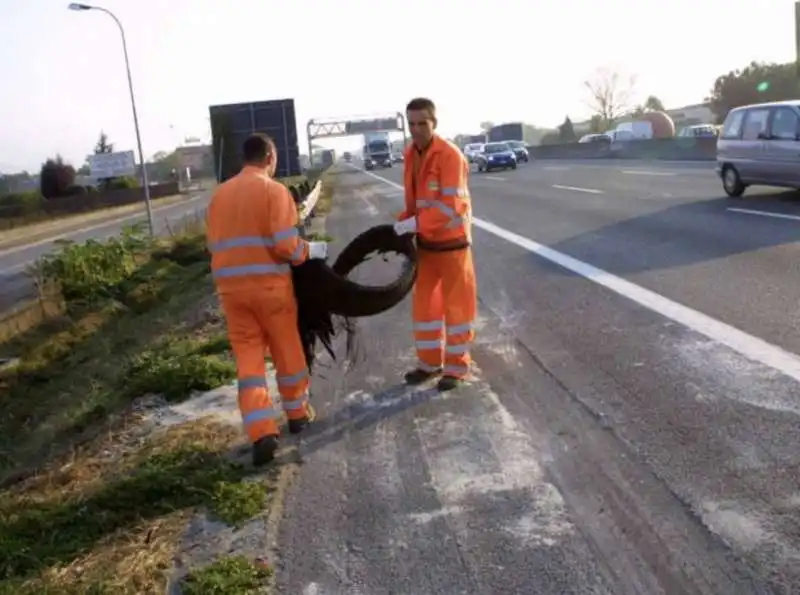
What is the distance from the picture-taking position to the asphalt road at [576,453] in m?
3.55

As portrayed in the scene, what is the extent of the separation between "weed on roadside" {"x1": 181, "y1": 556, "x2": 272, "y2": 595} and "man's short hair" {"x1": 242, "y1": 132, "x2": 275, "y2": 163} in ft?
8.14

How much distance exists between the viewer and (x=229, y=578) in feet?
11.8

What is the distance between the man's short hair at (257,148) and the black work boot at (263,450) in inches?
64.3

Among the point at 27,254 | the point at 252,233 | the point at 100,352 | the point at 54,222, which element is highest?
the point at 252,233

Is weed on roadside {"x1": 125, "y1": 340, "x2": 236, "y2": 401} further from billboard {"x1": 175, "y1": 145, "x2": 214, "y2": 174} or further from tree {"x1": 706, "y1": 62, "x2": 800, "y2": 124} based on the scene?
billboard {"x1": 175, "y1": 145, "x2": 214, "y2": 174}

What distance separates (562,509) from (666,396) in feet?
5.52

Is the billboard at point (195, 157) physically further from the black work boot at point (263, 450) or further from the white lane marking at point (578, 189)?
the black work boot at point (263, 450)

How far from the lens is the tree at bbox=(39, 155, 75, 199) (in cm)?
6212

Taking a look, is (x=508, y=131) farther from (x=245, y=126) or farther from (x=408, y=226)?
(x=408, y=226)

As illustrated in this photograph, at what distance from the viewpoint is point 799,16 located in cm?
4100

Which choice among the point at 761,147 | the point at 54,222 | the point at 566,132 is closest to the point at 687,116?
the point at 566,132

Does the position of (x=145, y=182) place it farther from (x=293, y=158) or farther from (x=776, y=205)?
(x=776, y=205)

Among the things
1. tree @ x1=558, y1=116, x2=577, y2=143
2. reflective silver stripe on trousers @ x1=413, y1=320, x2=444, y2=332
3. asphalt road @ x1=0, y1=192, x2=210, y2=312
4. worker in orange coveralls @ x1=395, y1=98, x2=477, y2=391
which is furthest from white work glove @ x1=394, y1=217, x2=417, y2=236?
tree @ x1=558, y1=116, x2=577, y2=143

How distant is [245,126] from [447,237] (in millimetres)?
21021
